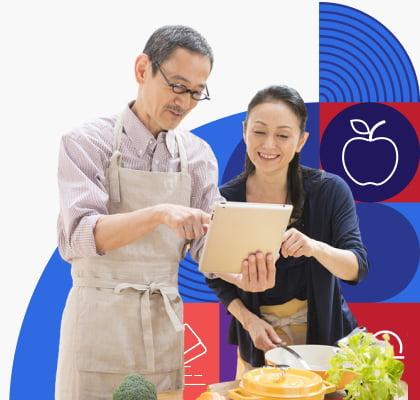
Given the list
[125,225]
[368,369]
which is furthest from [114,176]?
[368,369]

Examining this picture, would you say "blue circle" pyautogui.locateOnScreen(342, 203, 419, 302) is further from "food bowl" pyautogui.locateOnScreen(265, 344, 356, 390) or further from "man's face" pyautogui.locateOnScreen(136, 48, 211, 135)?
"man's face" pyautogui.locateOnScreen(136, 48, 211, 135)

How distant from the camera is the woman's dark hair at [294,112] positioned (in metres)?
2.42

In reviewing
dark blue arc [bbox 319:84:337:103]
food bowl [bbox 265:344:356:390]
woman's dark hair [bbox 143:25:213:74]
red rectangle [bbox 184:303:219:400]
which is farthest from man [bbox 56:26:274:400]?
dark blue arc [bbox 319:84:337:103]

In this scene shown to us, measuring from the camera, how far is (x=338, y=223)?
2432 millimetres

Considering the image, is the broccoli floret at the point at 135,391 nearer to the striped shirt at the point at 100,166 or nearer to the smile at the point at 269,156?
the striped shirt at the point at 100,166

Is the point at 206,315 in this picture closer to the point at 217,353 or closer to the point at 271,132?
the point at 217,353

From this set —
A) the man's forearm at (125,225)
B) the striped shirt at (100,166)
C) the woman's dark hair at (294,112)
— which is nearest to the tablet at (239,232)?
the man's forearm at (125,225)

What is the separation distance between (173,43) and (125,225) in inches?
21.3

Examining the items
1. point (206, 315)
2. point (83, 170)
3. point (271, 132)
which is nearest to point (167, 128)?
point (83, 170)

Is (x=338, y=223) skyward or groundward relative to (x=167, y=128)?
groundward

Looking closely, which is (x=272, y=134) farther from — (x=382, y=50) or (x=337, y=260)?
(x=382, y=50)

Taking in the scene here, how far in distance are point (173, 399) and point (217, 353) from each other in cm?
158

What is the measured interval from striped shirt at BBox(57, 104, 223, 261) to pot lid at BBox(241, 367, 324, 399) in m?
0.55

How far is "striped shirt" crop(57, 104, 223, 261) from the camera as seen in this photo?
1855 mm
